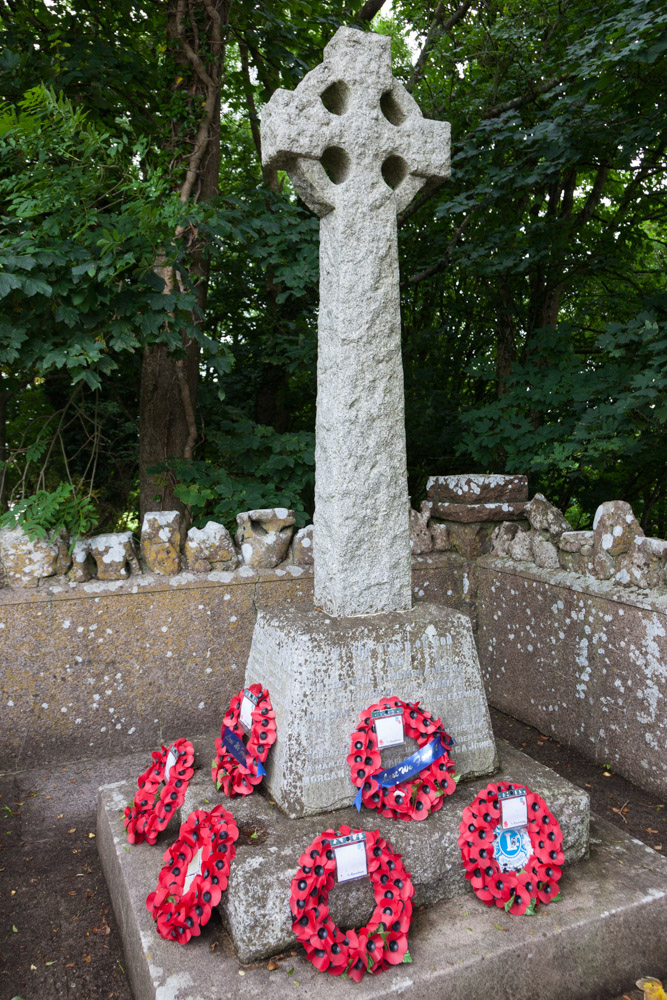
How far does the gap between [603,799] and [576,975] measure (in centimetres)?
99

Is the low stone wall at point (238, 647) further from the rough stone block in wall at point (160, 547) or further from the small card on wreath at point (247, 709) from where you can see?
the small card on wreath at point (247, 709)

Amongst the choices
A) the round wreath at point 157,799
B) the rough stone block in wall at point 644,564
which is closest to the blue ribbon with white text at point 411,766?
the round wreath at point 157,799

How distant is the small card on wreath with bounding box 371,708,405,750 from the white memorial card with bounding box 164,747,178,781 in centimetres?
78

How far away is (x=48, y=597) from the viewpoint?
2889mm

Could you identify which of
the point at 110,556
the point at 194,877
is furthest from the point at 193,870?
the point at 110,556

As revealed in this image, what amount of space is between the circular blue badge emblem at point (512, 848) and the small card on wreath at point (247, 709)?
83 centimetres

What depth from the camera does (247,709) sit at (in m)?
2.24

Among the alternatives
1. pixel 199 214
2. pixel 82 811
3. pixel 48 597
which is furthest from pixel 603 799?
pixel 199 214

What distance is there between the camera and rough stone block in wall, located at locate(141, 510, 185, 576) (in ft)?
10.1

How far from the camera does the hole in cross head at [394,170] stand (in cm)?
235

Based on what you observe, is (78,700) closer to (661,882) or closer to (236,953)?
(236,953)

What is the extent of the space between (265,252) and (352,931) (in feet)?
10.8

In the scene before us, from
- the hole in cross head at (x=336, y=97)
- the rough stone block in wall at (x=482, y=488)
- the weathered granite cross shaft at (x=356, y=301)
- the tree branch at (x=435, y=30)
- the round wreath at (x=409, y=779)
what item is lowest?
the round wreath at (x=409, y=779)

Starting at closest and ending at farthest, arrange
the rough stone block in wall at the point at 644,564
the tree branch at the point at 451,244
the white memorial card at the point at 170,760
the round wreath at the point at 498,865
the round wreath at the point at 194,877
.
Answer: the round wreath at the point at 194,877 < the round wreath at the point at 498,865 < the white memorial card at the point at 170,760 < the rough stone block in wall at the point at 644,564 < the tree branch at the point at 451,244
